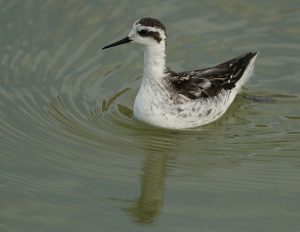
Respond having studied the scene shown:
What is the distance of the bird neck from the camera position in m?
11.8

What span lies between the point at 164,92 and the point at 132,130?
2.47 ft

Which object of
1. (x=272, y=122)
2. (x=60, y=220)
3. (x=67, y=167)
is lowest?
(x=60, y=220)

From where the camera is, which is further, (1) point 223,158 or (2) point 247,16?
(2) point 247,16

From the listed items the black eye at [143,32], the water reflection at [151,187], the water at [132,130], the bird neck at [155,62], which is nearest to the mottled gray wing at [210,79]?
the bird neck at [155,62]

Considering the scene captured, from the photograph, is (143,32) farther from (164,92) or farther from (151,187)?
(151,187)

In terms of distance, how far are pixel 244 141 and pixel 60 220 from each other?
3255 millimetres

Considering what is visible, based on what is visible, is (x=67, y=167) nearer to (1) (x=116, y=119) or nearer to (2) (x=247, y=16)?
(1) (x=116, y=119)

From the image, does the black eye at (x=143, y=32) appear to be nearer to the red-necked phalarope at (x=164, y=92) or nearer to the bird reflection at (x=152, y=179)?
the red-necked phalarope at (x=164, y=92)

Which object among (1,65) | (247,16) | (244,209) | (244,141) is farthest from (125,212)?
(247,16)

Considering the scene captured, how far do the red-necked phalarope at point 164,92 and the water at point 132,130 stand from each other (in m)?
0.20

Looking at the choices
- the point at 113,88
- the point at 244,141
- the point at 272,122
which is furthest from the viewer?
the point at 113,88

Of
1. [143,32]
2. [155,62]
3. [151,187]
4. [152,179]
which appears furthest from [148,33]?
[151,187]

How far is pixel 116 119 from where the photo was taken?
39.7ft

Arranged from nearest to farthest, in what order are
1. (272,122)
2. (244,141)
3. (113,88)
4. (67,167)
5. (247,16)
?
(67,167), (244,141), (272,122), (113,88), (247,16)
